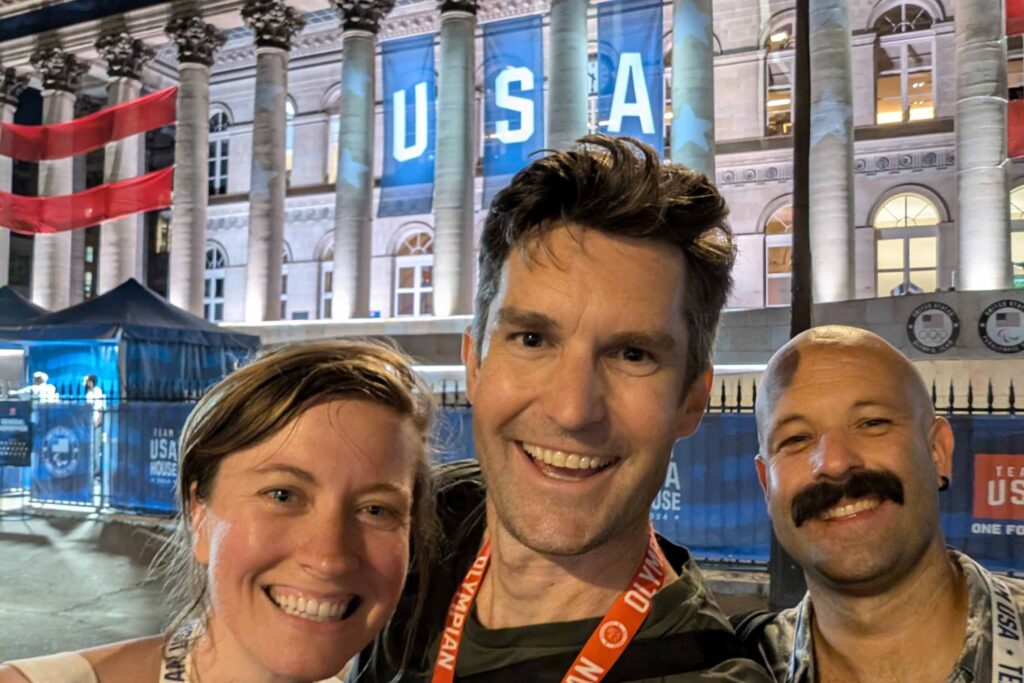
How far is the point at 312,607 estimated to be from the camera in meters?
2.01

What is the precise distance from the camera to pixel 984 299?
14062 millimetres

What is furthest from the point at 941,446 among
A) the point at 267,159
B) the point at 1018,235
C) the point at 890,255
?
the point at 267,159

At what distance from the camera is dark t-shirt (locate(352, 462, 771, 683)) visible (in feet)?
5.79

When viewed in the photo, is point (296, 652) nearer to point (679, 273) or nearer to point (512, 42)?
point (679, 273)

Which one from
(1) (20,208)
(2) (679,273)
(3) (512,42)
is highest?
(3) (512,42)

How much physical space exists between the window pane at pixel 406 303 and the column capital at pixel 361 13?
29.1 feet

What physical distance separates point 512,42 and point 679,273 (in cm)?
1611

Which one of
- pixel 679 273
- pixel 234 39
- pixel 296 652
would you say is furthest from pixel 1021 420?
pixel 234 39

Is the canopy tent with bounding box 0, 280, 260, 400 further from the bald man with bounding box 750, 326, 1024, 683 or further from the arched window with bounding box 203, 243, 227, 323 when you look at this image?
the arched window with bounding box 203, 243, 227, 323

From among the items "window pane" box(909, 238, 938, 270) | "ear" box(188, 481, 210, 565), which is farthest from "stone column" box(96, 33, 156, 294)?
"ear" box(188, 481, 210, 565)

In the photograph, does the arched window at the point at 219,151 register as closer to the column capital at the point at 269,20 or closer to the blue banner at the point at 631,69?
the column capital at the point at 269,20

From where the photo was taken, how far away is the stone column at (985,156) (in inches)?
636

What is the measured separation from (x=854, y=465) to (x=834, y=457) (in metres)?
0.06

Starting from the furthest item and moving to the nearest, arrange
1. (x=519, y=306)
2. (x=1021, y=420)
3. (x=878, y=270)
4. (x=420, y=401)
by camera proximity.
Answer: (x=878, y=270), (x=1021, y=420), (x=420, y=401), (x=519, y=306)
